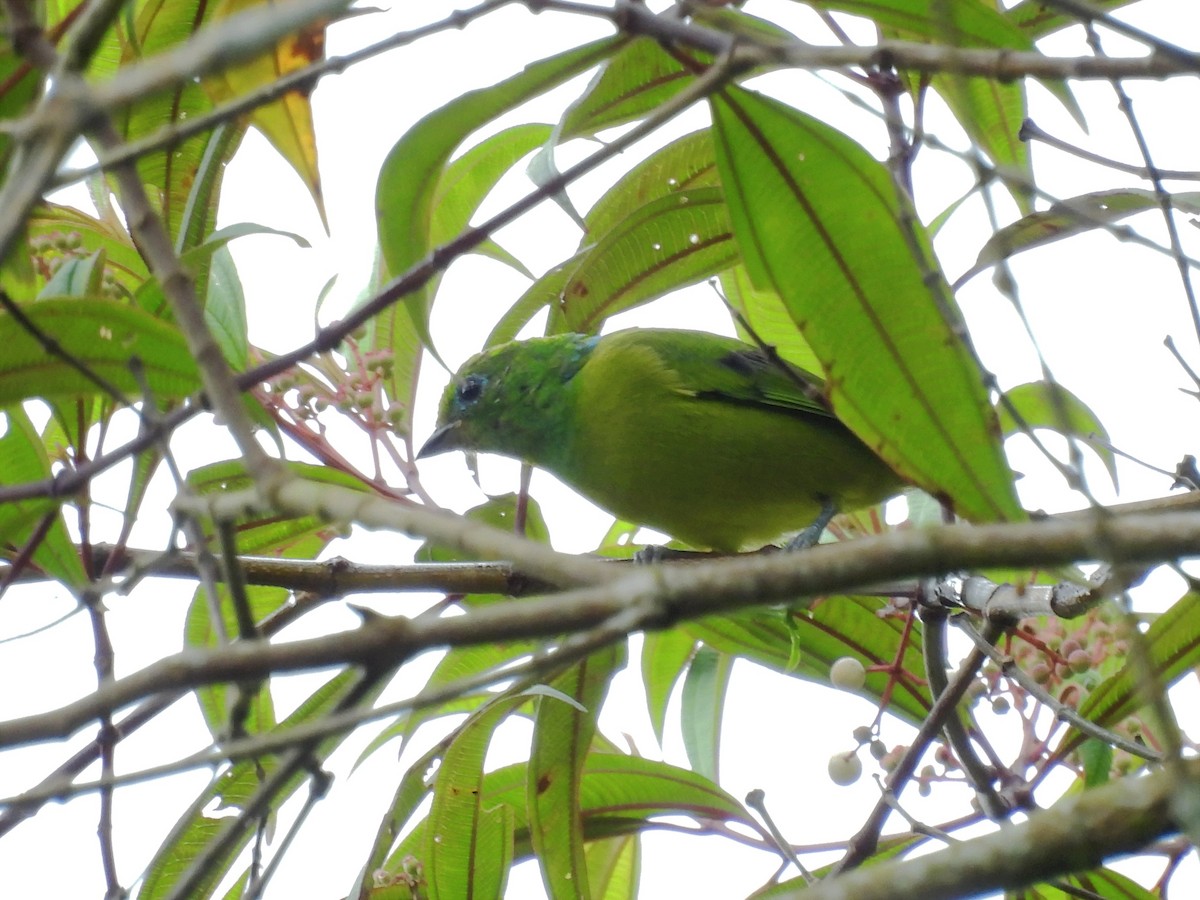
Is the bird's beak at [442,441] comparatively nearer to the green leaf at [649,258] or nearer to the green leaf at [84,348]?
the green leaf at [649,258]

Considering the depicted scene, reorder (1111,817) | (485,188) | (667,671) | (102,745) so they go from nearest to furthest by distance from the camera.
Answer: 1. (1111,817)
2. (102,745)
3. (485,188)
4. (667,671)

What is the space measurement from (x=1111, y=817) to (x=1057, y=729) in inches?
78.0

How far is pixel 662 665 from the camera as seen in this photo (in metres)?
3.55

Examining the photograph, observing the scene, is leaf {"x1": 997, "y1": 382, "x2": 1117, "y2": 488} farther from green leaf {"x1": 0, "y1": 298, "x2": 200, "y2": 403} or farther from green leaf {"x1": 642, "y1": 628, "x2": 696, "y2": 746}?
green leaf {"x1": 0, "y1": 298, "x2": 200, "y2": 403}

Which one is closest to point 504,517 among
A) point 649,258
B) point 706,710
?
point 649,258

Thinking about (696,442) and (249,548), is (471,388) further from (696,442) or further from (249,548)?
(249,548)

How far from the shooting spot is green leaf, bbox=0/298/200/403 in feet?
6.86

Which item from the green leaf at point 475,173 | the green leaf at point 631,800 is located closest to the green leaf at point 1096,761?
the green leaf at point 631,800

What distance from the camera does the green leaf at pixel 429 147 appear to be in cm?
218

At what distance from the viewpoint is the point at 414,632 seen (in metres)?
1.01

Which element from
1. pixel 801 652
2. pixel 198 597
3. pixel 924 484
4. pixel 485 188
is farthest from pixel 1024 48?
pixel 198 597

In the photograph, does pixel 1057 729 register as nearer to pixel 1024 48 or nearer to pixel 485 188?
pixel 1024 48

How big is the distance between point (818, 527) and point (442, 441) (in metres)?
1.34

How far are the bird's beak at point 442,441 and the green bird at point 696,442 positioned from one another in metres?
0.29
